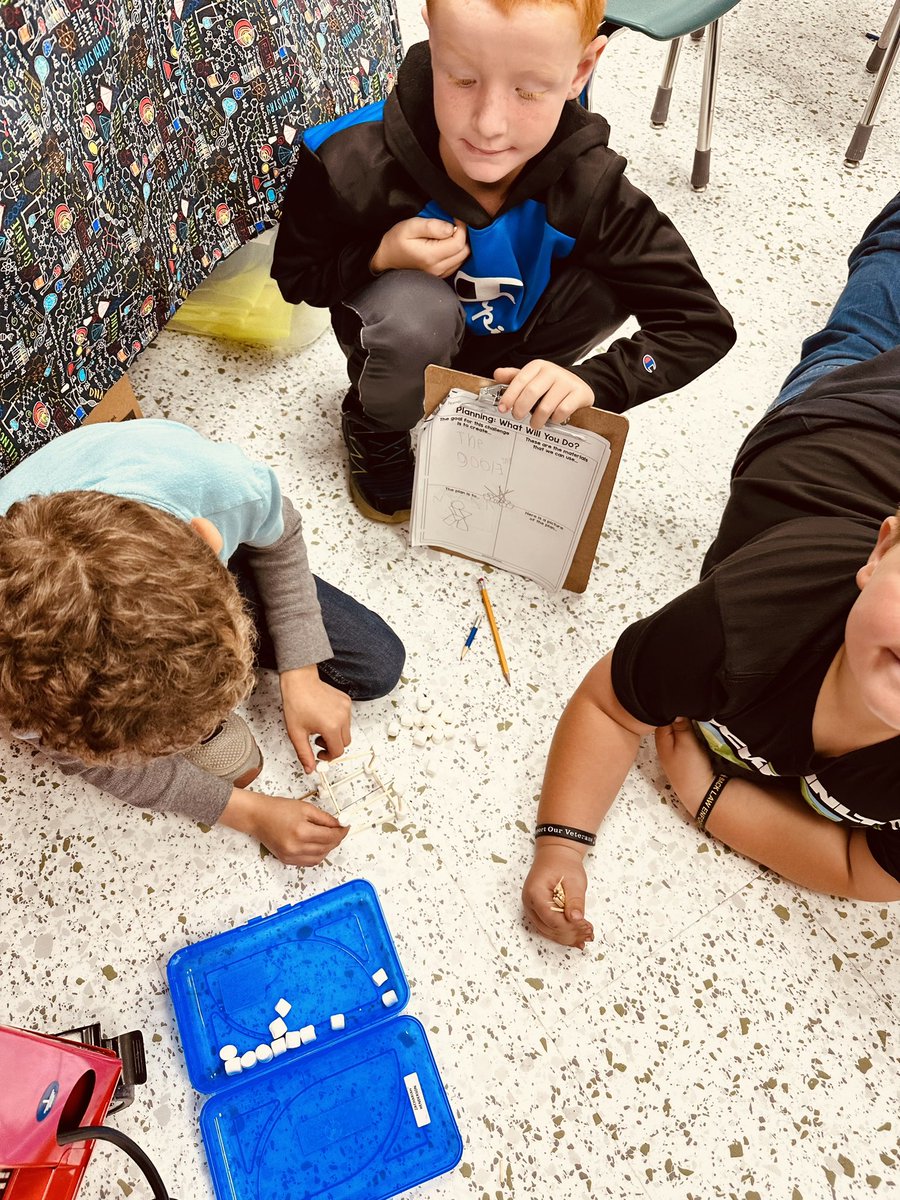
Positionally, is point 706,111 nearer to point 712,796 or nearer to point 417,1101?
point 712,796

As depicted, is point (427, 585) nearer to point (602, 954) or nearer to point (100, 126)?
point (602, 954)

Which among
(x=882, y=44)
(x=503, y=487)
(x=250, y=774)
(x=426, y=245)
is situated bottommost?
(x=250, y=774)

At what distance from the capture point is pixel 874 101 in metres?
1.60

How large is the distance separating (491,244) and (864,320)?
0.47 m

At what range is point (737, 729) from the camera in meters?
0.82

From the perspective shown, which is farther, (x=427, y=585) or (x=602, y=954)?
(x=427, y=585)

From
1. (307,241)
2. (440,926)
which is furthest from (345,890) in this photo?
(307,241)

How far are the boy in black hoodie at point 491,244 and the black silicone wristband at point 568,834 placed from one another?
0.43 metres

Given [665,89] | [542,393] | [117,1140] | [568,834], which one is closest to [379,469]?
[542,393]

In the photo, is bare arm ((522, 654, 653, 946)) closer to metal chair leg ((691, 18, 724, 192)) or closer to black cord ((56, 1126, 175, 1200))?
black cord ((56, 1126, 175, 1200))

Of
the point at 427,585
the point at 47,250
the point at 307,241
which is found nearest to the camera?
the point at 47,250

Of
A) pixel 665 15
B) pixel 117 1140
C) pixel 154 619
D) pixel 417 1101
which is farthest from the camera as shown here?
pixel 665 15

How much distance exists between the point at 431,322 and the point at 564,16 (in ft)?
1.06

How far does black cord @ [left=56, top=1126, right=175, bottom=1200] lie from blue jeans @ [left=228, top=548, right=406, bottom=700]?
470 mm
